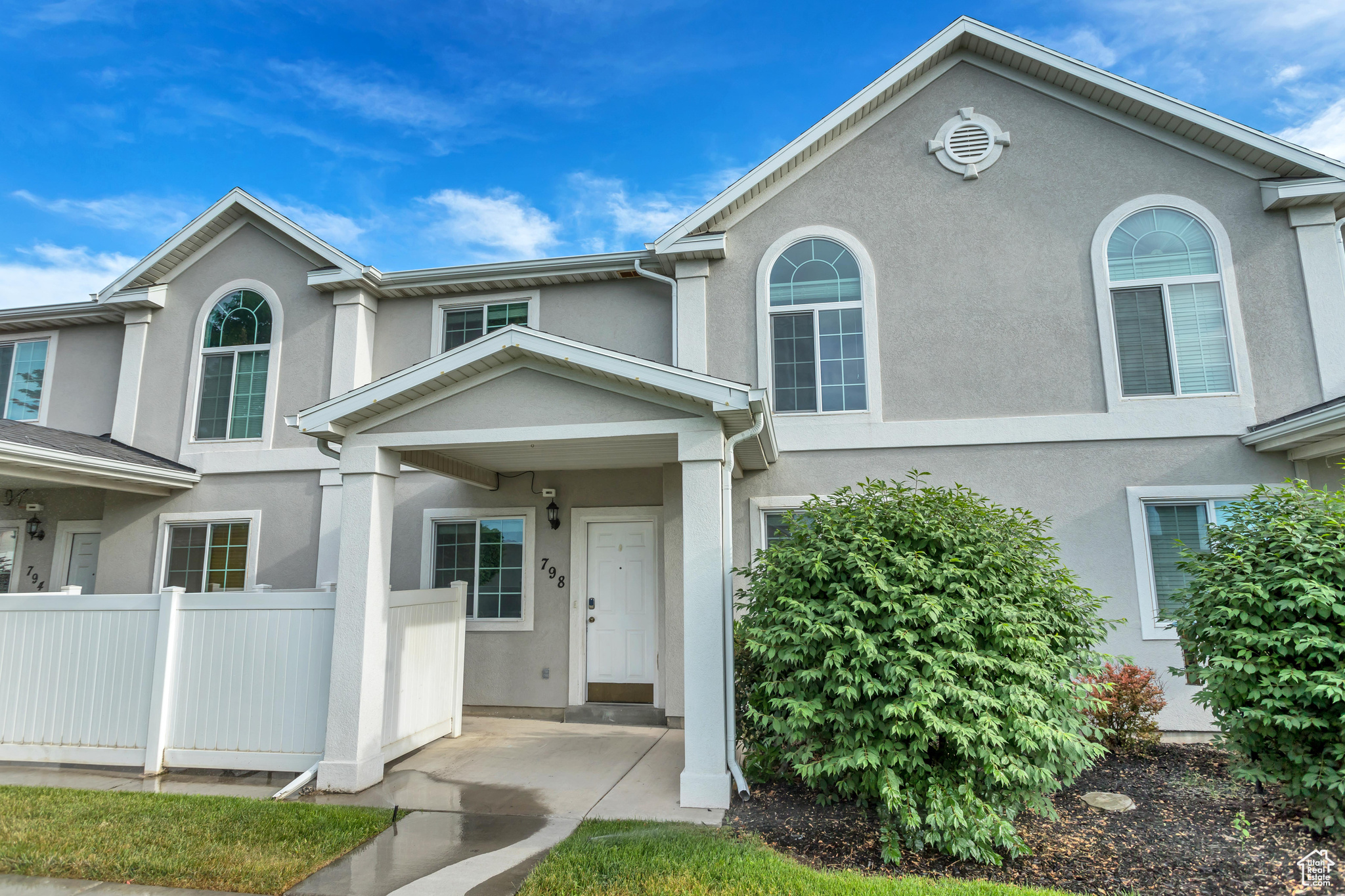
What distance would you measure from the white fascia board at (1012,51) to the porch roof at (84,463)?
690cm

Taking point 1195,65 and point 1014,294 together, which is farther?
point 1195,65

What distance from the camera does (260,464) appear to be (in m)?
9.84

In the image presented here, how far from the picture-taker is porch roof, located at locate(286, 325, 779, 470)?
5.72 metres

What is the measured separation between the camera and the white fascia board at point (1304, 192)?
300 inches

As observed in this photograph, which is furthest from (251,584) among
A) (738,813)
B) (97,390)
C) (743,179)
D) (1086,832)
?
(1086,832)

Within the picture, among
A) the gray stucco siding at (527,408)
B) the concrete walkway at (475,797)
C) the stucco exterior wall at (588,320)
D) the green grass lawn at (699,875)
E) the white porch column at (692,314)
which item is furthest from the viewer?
the stucco exterior wall at (588,320)

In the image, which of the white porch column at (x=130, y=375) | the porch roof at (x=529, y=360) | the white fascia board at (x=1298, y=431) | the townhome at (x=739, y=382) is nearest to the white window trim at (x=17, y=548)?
the townhome at (x=739, y=382)

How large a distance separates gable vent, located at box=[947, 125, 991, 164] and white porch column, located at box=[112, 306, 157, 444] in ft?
36.5

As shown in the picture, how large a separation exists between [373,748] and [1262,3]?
12.3 metres

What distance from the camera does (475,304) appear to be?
393 inches

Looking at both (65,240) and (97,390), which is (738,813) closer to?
(97,390)

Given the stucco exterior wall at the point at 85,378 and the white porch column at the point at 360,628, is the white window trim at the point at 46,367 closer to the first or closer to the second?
the stucco exterior wall at the point at 85,378

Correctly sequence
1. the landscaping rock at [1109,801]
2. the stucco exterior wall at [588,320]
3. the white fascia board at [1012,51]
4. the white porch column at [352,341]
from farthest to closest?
the white porch column at [352,341], the stucco exterior wall at [588,320], the white fascia board at [1012,51], the landscaping rock at [1109,801]

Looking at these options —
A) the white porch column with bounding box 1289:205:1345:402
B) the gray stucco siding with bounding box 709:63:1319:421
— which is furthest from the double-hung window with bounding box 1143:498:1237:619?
the white porch column with bounding box 1289:205:1345:402
